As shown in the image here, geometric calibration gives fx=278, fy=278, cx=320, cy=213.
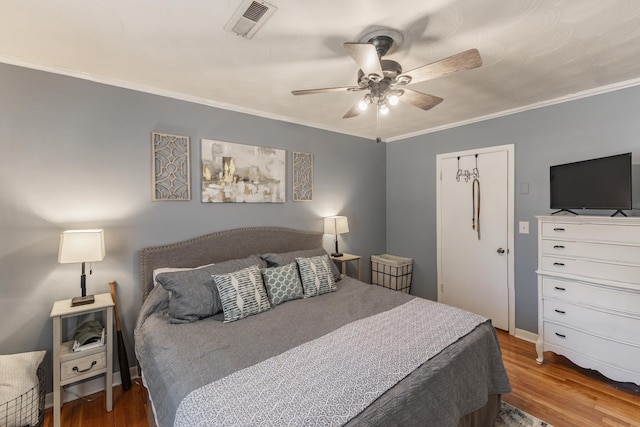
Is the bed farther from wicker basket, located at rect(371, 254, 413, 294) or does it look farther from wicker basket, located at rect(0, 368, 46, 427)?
wicker basket, located at rect(371, 254, 413, 294)

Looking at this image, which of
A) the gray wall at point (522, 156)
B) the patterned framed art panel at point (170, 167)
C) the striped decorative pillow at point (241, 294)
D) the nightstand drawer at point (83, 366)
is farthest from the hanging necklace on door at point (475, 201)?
the nightstand drawer at point (83, 366)

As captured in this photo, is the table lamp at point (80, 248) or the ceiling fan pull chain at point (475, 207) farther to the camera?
the ceiling fan pull chain at point (475, 207)

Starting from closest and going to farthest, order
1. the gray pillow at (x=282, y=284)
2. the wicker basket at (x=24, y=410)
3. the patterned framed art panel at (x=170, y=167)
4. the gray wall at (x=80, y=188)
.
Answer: the wicker basket at (x=24, y=410) → the gray wall at (x=80, y=188) → the gray pillow at (x=282, y=284) → the patterned framed art panel at (x=170, y=167)

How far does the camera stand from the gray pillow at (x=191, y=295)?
6.59 feet

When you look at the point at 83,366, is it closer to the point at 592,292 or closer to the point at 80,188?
the point at 80,188

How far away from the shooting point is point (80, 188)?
2.21 m

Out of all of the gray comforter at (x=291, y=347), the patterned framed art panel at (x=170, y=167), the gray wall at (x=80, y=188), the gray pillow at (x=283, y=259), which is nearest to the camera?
the gray comforter at (x=291, y=347)

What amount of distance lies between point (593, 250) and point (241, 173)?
329 centimetres

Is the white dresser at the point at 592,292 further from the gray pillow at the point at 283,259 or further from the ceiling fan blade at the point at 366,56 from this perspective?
the ceiling fan blade at the point at 366,56

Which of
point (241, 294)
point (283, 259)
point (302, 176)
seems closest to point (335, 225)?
point (302, 176)

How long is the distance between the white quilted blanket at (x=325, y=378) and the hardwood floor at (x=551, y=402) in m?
0.93

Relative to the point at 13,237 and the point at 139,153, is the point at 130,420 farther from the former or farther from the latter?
the point at 139,153

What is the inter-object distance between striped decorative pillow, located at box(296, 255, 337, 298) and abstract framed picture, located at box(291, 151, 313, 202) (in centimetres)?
101

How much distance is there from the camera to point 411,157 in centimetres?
419
